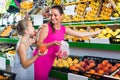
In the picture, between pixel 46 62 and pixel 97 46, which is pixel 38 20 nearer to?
pixel 46 62

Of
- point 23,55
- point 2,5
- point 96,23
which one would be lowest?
point 23,55

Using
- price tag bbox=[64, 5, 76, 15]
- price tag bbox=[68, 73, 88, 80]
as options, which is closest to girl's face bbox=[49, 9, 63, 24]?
price tag bbox=[68, 73, 88, 80]

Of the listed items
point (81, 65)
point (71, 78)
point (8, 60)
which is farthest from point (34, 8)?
point (71, 78)

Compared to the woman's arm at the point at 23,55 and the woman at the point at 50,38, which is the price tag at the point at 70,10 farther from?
the woman's arm at the point at 23,55

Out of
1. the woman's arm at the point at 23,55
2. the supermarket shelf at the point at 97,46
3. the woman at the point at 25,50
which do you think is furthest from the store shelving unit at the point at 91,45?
the woman's arm at the point at 23,55

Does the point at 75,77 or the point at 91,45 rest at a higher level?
the point at 91,45

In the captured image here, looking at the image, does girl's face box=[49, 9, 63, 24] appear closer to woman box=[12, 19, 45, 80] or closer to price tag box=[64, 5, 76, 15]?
woman box=[12, 19, 45, 80]

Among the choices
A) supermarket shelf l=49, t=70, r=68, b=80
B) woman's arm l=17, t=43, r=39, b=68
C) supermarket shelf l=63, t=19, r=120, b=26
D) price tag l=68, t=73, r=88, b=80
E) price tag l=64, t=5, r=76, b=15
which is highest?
price tag l=64, t=5, r=76, b=15

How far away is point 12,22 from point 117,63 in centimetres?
338

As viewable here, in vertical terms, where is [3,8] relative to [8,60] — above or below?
above

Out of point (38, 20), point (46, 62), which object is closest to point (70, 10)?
point (38, 20)

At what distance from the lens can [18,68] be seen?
318 cm

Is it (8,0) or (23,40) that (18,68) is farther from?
(8,0)

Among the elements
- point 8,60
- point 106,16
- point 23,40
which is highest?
point 106,16
